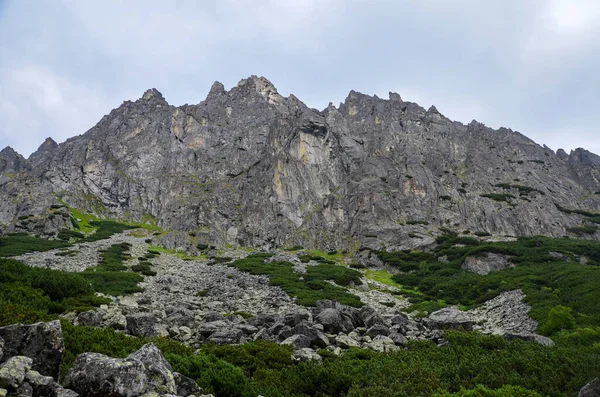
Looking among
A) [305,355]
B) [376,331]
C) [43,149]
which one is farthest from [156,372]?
[43,149]

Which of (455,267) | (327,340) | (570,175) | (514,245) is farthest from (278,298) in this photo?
(570,175)

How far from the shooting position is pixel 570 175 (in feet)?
415

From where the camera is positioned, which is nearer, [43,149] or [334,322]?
[334,322]

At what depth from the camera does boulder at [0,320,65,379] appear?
870cm

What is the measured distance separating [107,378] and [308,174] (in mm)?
93126

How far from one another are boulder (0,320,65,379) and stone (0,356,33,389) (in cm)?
94

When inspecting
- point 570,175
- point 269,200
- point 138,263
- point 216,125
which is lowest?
point 138,263

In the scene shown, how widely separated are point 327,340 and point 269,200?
3031 inches

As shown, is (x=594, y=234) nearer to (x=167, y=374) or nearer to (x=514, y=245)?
(x=514, y=245)

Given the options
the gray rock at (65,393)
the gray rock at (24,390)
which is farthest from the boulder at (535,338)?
the gray rock at (24,390)

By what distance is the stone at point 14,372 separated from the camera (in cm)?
713

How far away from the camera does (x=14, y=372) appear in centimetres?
735

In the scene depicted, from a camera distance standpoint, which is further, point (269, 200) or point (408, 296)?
Answer: point (269, 200)

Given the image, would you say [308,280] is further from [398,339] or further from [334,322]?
[398,339]
